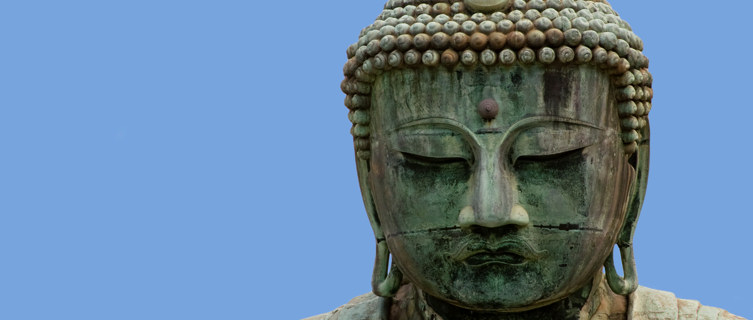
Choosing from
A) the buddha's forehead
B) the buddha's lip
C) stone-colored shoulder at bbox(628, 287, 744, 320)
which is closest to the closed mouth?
the buddha's lip

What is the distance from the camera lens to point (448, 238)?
13578mm

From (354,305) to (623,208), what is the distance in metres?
2.22

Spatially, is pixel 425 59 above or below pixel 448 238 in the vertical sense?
above

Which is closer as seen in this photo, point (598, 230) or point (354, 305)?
point (598, 230)

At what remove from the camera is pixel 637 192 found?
14.3m

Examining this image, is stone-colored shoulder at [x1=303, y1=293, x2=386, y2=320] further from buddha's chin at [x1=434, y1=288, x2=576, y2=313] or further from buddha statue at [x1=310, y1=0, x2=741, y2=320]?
buddha's chin at [x1=434, y1=288, x2=576, y2=313]

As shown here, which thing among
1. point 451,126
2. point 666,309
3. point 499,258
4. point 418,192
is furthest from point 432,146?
point 666,309

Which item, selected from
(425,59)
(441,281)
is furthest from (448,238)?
(425,59)

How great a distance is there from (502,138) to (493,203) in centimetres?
43

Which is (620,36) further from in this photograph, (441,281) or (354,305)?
(354,305)

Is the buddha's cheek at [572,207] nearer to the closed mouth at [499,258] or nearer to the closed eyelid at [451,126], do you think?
the closed mouth at [499,258]

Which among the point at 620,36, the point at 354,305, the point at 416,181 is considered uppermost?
the point at 620,36

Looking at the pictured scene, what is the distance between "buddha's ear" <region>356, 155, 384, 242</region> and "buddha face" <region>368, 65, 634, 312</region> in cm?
63

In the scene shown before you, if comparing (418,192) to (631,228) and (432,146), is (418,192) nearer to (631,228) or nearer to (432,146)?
(432,146)
